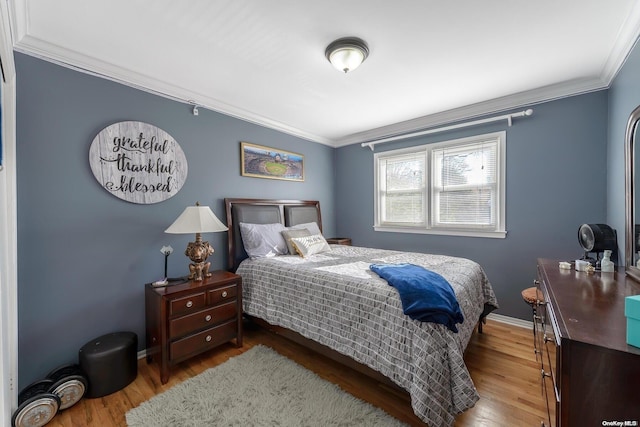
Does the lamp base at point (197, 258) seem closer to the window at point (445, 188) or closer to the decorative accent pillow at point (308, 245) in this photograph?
the decorative accent pillow at point (308, 245)

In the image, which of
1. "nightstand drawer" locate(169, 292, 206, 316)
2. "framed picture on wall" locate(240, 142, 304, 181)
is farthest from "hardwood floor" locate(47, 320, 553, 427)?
"framed picture on wall" locate(240, 142, 304, 181)

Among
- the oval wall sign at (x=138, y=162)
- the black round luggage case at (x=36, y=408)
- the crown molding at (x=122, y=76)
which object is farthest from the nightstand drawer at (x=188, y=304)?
the crown molding at (x=122, y=76)

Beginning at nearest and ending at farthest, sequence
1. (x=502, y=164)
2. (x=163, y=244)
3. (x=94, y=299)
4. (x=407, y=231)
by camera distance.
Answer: (x=94, y=299) → (x=163, y=244) → (x=502, y=164) → (x=407, y=231)

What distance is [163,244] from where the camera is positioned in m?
2.46

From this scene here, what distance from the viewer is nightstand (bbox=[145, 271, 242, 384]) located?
1979mm

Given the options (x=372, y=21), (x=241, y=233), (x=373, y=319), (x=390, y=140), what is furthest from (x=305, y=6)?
(x=390, y=140)

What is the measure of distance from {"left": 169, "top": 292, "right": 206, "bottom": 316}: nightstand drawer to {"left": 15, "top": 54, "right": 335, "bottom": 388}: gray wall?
0.58m

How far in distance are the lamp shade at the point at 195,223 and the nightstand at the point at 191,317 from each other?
0.48m

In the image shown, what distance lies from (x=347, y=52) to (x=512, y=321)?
3.30m

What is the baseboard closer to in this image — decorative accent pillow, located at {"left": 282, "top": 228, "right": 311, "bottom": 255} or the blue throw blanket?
the blue throw blanket

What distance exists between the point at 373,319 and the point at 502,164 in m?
2.50

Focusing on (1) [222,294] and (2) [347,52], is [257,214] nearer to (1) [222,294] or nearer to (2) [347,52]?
(1) [222,294]

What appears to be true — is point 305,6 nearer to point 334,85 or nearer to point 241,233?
point 334,85

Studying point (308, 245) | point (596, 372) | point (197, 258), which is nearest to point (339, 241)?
point (308, 245)
